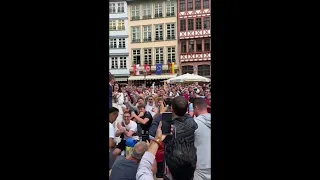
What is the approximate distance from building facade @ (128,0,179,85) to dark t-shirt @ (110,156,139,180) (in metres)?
24.3

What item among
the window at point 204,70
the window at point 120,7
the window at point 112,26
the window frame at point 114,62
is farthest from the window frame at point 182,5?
Result: the window frame at point 114,62

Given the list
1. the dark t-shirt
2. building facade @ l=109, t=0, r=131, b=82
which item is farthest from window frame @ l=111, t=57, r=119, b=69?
the dark t-shirt

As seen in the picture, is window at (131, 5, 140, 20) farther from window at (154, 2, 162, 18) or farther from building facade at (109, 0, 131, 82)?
window at (154, 2, 162, 18)

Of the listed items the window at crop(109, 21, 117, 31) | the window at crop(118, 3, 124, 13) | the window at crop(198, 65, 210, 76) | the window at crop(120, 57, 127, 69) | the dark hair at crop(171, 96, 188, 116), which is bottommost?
the dark hair at crop(171, 96, 188, 116)

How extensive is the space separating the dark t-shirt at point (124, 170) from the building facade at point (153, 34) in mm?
24274

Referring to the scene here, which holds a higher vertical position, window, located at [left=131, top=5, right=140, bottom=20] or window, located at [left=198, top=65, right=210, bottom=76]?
window, located at [left=131, top=5, right=140, bottom=20]

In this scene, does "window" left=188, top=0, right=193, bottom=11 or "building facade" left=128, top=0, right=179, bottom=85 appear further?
"building facade" left=128, top=0, right=179, bottom=85

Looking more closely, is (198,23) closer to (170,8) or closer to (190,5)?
(190,5)

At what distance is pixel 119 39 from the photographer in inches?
1164

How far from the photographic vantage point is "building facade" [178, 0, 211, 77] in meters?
25.9

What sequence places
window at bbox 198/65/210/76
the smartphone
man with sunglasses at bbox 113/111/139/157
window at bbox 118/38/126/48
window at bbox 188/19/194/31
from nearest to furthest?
the smartphone
man with sunglasses at bbox 113/111/139/157
window at bbox 198/65/210/76
window at bbox 188/19/194/31
window at bbox 118/38/126/48

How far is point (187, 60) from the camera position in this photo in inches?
1037
